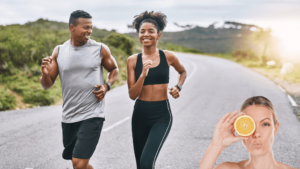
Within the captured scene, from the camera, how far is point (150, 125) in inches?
130

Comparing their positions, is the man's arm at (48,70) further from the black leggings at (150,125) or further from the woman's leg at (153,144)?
the woman's leg at (153,144)

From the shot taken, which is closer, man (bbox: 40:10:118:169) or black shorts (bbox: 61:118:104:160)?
black shorts (bbox: 61:118:104:160)

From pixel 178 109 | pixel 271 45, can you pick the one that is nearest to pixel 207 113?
pixel 178 109

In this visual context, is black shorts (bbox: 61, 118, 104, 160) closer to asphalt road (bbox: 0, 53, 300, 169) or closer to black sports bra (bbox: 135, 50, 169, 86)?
black sports bra (bbox: 135, 50, 169, 86)

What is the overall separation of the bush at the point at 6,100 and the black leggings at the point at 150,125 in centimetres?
865

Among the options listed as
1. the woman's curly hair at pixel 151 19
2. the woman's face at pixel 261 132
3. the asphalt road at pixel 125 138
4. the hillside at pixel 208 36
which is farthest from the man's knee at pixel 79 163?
the hillside at pixel 208 36

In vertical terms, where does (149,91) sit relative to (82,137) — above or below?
above

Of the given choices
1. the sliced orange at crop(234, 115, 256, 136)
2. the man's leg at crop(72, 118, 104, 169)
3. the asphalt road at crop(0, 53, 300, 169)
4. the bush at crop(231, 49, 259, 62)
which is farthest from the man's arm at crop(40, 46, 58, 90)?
the bush at crop(231, 49, 259, 62)

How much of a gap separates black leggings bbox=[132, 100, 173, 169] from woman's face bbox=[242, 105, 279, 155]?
1545mm

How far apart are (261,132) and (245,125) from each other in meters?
0.10

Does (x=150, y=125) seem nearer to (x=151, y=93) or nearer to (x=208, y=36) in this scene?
(x=151, y=93)

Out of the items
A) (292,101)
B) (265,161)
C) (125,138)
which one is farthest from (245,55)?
(265,161)

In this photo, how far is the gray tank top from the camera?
333 cm

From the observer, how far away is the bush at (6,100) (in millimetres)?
10734
